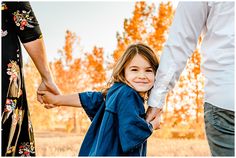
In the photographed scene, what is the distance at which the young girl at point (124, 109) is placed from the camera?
2.03 m

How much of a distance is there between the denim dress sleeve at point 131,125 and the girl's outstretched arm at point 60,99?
1.61 ft

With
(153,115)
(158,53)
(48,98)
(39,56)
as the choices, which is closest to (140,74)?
(153,115)

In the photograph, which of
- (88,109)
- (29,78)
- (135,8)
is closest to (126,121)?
(88,109)

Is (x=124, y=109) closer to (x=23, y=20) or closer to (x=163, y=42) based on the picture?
(x=23, y=20)

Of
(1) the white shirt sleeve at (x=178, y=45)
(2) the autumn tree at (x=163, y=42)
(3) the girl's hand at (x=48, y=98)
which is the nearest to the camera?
(1) the white shirt sleeve at (x=178, y=45)

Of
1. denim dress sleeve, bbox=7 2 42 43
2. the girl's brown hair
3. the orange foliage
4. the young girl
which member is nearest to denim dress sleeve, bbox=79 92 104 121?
the young girl

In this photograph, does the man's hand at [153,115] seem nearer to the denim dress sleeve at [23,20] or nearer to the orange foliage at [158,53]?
the denim dress sleeve at [23,20]

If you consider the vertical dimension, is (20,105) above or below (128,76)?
below

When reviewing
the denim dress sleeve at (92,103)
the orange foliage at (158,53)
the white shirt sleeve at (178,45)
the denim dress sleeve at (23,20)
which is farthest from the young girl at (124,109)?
the orange foliage at (158,53)

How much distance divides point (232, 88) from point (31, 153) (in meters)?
1.17

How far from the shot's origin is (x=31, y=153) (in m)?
2.36

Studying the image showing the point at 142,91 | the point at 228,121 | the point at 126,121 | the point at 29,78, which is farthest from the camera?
the point at 29,78

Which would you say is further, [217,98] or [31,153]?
[31,153]

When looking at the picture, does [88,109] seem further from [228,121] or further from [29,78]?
[29,78]
